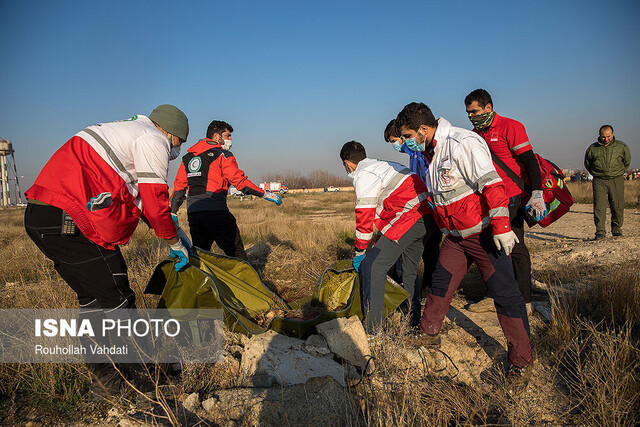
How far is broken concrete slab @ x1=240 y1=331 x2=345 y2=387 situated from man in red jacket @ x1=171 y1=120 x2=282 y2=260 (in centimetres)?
207

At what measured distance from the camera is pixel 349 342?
3029mm

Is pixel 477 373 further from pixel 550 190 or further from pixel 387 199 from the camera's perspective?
pixel 550 190

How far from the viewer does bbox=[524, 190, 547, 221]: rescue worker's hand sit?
3.54m

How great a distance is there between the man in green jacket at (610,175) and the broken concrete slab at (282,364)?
23.7 feet

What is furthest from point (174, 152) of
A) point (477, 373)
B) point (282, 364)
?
point (477, 373)

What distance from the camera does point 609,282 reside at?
3.79 m

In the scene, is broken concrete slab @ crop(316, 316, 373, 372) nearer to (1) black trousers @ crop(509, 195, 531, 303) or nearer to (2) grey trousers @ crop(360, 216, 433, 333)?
(2) grey trousers @ crop(360, 216, 433, 333)

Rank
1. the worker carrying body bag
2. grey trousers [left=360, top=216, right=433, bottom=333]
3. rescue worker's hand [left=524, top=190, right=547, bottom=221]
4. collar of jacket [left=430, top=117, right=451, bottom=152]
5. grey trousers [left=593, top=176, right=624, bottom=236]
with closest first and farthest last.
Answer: collar of jacket [left=430, top=117, right=451, bottom=152] → grey trousers [left=360, top=216, right=433, bottom=333] → rescue worker's hand [left=524, top=190, right=547, bottom=221] → the worker carrying body bag → grey trousers [left=593, top=176, right=624, bottom=236]

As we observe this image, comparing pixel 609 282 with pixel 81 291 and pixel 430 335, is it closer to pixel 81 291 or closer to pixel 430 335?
pixel 430 335

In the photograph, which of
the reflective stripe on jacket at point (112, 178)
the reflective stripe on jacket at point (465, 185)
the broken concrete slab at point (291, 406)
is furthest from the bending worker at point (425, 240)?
the reflective stripe on jacket at point (112, 178)

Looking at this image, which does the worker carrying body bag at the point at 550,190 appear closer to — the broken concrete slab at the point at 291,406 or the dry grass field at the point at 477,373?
the dry grass field at the point at 477,373

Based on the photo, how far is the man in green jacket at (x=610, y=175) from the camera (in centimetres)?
747

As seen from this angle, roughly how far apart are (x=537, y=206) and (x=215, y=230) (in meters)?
3.63

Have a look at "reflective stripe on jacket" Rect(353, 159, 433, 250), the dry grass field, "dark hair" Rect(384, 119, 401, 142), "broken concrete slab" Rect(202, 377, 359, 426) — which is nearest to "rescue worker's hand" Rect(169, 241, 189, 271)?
the dry grass field
